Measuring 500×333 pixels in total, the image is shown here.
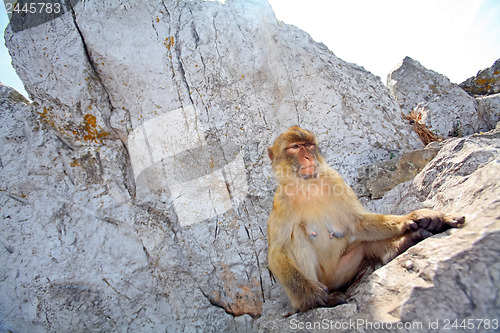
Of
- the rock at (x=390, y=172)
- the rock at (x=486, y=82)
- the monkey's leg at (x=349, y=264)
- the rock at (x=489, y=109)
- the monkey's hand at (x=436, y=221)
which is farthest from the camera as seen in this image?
the rock at (x=486, y=82)

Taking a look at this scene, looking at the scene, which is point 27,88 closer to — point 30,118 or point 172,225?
point 30,118

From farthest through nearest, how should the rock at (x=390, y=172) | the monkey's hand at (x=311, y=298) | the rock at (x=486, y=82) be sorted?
1. the rock at (x=486, y=82)
2. the rock at (x=390, y=172)
3. the monkey's hand at (x=311, y=298)

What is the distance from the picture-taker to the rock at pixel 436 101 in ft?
10.4

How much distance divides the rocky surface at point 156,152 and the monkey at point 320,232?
2.06 feet

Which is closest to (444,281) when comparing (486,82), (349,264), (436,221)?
(436,221)

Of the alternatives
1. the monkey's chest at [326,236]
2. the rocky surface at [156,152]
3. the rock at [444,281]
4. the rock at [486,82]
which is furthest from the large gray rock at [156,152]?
the rock at [486,82]

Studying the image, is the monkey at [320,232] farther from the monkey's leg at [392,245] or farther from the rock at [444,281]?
the rock at [444,281]

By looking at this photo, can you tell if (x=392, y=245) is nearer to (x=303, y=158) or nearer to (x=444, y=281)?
(x=444, y=281)

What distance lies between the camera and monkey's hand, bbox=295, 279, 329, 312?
143 centimetres

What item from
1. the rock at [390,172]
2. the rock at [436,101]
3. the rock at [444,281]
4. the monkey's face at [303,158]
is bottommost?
the rock at [444,281]

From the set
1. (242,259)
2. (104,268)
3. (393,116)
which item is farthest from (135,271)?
(393,116)

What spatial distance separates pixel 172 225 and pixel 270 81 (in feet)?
6.57

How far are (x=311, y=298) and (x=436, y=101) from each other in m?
3.26

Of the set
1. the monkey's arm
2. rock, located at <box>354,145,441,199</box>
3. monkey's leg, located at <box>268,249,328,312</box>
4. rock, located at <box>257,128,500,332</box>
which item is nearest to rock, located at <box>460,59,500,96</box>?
rock, located at <box>354,145,441,199</box>
